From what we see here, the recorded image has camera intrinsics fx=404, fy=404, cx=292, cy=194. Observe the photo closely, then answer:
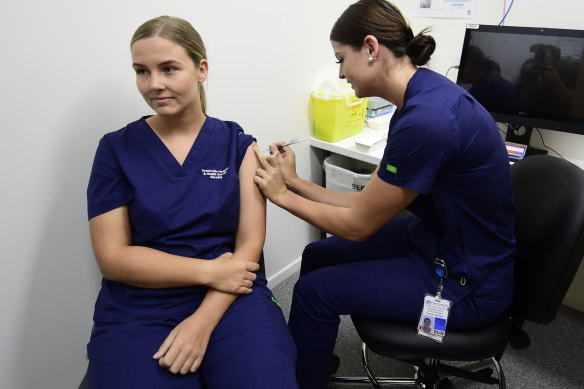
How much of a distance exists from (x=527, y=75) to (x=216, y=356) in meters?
1.57

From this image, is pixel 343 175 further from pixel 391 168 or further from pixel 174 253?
pixel 174 253

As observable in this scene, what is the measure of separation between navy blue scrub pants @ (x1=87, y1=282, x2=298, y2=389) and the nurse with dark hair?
9.9 inches

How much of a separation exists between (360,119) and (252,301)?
121cm

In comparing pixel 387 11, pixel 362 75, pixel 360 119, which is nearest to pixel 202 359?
pixel 362 75

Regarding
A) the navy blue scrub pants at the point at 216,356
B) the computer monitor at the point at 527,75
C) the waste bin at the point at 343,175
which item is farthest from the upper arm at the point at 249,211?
the computer monitor at the point at 527,75

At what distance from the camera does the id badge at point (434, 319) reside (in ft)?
3.50

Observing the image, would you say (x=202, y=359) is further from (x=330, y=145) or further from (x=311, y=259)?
(x=330, y=145)

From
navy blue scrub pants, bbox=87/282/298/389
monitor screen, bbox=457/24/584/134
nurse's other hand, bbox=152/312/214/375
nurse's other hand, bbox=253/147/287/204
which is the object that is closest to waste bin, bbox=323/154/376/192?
monitor screen, bbox=457/24/584/134

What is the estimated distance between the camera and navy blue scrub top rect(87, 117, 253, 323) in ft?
3.42

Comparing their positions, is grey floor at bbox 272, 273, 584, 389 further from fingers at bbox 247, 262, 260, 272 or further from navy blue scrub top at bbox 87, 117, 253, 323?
navy blue scrub top at bbox 87, 117, 253, 323

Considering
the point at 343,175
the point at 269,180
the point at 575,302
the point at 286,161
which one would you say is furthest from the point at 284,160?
the point at 575,302

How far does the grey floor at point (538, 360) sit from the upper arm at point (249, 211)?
32.9 inches

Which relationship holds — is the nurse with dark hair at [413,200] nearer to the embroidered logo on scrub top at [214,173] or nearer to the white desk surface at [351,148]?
the embroidered logo on scrub top at [214,173]

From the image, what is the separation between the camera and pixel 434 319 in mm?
1068
